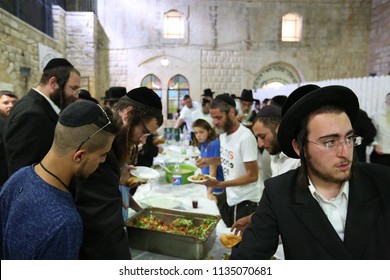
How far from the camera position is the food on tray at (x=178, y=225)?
1.67 metres

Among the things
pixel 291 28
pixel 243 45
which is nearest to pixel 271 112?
pixel 243 45

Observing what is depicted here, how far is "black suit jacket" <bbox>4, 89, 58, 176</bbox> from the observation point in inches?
65.5

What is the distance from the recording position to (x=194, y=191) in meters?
2.77

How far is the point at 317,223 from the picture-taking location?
1.04m

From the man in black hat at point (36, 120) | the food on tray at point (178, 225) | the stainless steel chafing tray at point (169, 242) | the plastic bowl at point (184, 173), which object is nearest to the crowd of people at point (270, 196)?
the stainless steel chafing tray at point (169, 242)

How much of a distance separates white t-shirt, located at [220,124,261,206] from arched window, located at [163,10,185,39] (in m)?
9.58

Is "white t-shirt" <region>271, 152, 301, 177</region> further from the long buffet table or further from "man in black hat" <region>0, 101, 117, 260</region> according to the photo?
"man in black hat" <region>0, 101, 117, 260</region>

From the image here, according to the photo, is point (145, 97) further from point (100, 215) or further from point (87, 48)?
point (87, 48)

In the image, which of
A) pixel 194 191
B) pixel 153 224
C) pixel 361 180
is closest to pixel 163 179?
pixel 194 191

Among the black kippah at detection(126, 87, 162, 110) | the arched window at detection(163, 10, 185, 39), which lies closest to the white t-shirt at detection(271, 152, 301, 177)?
the black kippah at detection(126, 87, 162, 110)

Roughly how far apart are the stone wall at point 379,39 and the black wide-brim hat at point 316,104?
1093cm

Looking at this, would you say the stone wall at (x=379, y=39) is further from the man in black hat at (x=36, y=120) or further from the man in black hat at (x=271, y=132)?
the man in black hat at (x=36, y=120)

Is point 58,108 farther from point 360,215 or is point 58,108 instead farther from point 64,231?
point 360,215

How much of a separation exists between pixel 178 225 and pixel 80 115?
1.03 meters
